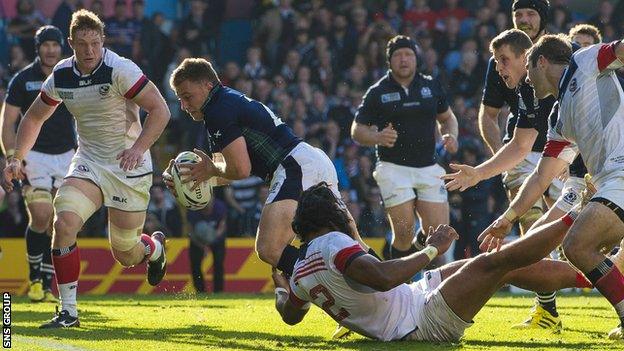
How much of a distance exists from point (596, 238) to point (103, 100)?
5.08 meters

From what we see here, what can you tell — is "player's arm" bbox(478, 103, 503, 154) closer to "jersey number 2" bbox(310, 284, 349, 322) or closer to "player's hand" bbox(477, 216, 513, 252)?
"player's hand" bbox(477, 216, 513, 252)

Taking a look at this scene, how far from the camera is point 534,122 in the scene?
11062 mm

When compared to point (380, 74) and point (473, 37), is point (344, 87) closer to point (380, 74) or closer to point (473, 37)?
point (380, 74)

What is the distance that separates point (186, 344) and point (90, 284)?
364 inches

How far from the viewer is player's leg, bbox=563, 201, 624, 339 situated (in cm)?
825

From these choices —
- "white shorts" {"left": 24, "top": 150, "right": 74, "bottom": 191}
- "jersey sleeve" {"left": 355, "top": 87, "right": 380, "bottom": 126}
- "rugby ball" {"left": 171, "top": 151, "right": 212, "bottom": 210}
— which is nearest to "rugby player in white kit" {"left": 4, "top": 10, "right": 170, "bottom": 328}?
"rugby ball" {"left": 171, "top": 151, "right": 212, "bottom": 210}

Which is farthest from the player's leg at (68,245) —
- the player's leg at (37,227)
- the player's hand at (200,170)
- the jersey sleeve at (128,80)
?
the player's leg at (37,227)

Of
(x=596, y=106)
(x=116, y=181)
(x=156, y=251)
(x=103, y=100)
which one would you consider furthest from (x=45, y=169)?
(x=596, y=106)

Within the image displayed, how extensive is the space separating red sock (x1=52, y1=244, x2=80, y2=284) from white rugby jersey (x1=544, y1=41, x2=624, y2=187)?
4592 millimetres

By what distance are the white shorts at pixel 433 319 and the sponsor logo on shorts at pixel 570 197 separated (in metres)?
2.07

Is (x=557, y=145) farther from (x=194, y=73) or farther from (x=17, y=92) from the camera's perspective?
(x=17, y=92)

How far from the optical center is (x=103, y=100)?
37.5ft

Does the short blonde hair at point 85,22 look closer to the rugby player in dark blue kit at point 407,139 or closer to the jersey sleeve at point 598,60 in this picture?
the rugby player in dark blue kit at point 407,139

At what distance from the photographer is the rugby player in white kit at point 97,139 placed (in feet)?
35.7
